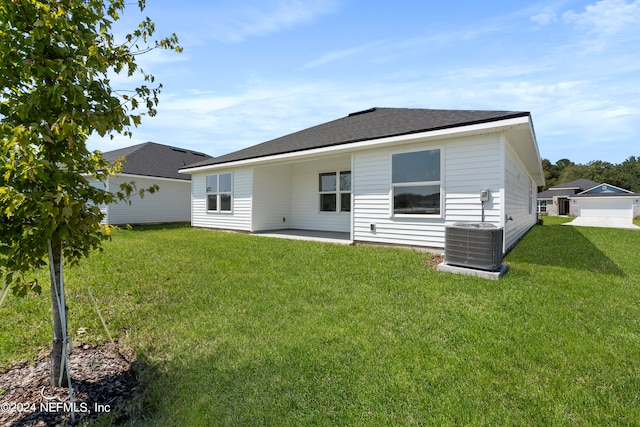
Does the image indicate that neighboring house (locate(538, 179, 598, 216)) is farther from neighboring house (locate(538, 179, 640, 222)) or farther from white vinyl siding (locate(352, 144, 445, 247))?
white vinyl siding (locate(352, 144, 445, 247))

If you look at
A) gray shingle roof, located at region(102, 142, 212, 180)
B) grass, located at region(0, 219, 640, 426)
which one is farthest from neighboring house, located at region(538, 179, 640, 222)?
gray shingle roof, located at region(102, 142, 212, 180)

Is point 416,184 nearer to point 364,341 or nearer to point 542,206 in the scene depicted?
point 364,341

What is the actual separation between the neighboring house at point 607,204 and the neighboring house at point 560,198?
3933mm

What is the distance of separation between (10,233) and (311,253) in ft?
17.9

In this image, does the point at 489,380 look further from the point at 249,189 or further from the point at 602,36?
the point at 249,189

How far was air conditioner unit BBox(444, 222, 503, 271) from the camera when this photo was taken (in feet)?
16.1

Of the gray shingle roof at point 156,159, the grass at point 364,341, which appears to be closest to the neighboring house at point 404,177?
the grass at point 364,341

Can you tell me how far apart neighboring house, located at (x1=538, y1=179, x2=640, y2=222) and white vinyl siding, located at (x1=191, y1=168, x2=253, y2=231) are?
35647 mm

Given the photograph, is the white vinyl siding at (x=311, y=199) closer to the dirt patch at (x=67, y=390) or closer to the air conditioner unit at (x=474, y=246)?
the air conditioner unit at (x=474, y=246)

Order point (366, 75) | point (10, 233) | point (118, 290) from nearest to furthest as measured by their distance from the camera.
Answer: point (10, 233) → point (118, 290) → point (366, 75)

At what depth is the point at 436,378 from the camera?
2.26 meters

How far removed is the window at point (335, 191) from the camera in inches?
421

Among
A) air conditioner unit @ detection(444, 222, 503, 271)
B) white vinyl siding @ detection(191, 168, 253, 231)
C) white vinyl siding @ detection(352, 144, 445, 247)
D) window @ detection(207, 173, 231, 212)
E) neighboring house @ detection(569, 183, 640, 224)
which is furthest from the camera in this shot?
neighboring house @ detection(569, 183, 640, 224)

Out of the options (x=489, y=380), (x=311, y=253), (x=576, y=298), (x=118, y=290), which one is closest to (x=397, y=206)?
(x=311, y=253)
